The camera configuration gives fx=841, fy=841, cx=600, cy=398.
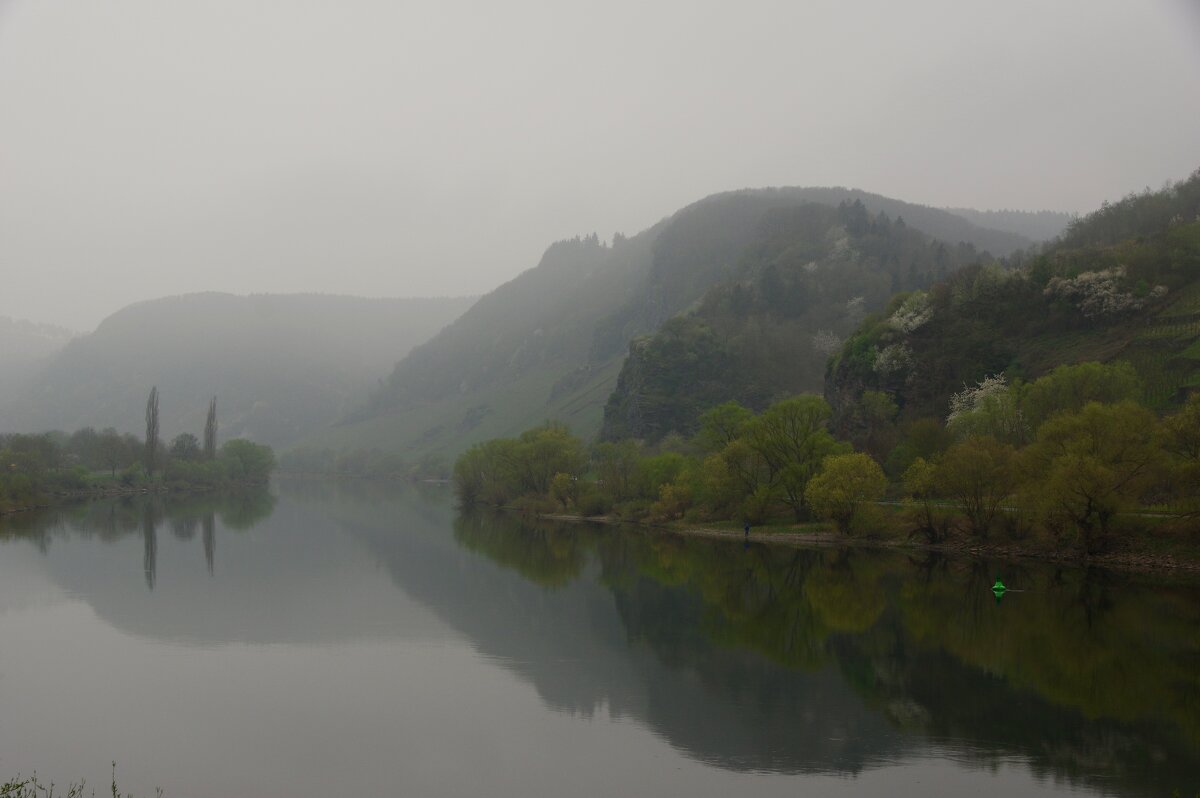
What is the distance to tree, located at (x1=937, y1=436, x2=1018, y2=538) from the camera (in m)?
60.2

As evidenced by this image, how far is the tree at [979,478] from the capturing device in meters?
60.2

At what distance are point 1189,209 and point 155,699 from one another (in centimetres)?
15503

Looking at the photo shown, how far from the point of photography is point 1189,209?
132 m

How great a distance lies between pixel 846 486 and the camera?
6912 cm

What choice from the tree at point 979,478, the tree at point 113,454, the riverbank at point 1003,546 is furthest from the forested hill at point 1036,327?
the tree at point 113,454

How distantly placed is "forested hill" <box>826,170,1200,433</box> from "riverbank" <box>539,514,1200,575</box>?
27.9m

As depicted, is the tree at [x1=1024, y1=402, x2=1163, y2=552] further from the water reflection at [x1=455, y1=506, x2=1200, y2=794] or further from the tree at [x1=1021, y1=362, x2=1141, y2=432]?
the tree at [x1=1021, y1=362, x2=1141, y2=432]

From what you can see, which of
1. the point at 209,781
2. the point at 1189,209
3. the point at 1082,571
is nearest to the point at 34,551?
the point at 209,781

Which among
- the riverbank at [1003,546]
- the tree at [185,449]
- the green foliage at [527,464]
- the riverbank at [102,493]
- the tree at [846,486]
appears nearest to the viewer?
the riverbank at [1003,546]

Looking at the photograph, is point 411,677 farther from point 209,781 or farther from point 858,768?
point 858,768

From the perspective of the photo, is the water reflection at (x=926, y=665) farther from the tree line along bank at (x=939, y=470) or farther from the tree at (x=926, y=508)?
the tree at (x=926, y=508)

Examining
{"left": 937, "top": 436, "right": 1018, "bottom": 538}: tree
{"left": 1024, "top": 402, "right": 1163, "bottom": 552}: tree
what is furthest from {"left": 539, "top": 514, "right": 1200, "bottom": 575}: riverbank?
{"left": 937, "top": 436, "right": 1018, "bottom": 538}: tree

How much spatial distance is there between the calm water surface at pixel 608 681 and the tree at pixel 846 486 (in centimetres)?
1205

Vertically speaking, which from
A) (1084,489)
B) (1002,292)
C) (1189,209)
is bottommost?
(1084,489)
